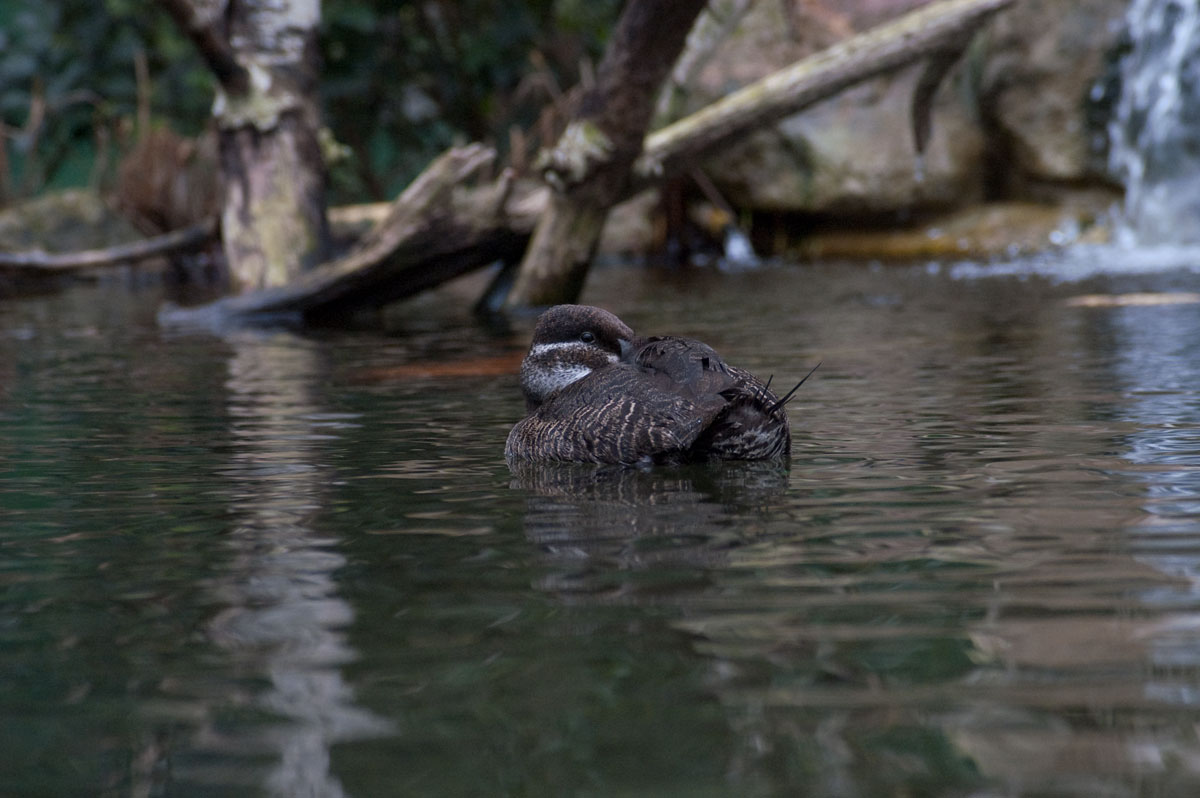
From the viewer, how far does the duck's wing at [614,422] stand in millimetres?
4113

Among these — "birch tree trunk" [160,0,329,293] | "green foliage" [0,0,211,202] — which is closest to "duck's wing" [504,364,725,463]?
"birch tree trunk" [160,0,329,293]

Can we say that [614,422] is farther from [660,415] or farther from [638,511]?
[638,511]

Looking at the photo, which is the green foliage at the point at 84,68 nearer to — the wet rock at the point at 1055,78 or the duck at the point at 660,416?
the wet rock at the point at 1055,78

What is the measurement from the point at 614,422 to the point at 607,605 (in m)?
1.48

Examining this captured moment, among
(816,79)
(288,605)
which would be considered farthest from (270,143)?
(288,605)

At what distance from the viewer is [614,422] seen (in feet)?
14.0

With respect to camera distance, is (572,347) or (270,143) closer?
(572,347)

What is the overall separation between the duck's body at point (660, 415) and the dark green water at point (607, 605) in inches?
3.7

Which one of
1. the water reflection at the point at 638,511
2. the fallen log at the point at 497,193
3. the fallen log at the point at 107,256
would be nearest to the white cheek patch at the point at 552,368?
the water reflection at the point at 638,511

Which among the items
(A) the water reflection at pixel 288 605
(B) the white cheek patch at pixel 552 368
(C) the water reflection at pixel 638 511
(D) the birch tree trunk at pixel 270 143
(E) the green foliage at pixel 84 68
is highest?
(E) the green foliage at pixel 84 68

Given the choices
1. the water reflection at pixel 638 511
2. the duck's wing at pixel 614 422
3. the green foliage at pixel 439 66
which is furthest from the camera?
the green foliage at pixel 439 66

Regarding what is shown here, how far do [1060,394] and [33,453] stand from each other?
12.4 ft

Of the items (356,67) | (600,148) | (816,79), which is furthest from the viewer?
(356,67)

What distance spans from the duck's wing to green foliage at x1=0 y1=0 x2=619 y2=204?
45.4ft
